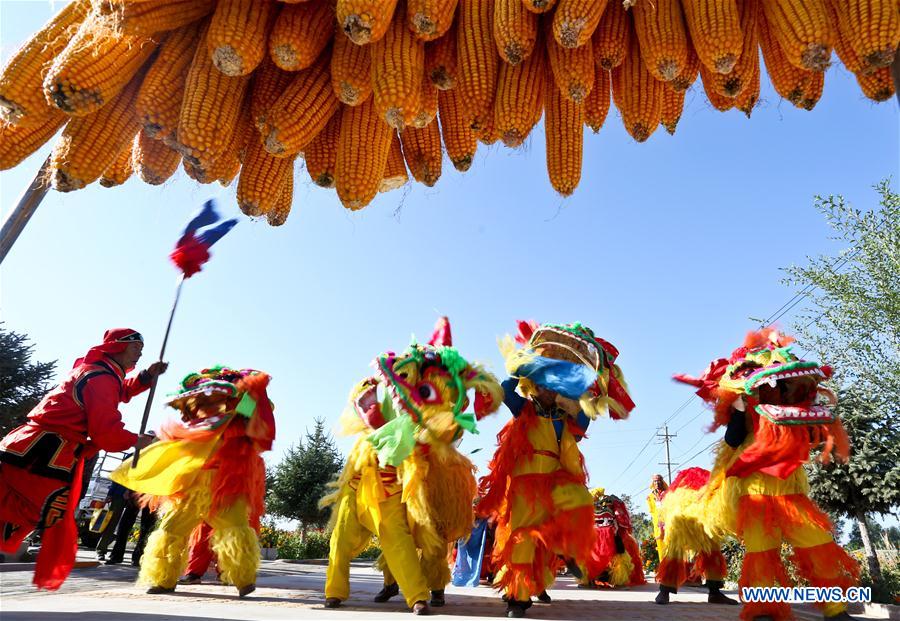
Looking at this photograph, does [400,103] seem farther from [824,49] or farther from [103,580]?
[103,580]

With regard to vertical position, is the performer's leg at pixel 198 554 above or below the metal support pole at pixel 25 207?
below

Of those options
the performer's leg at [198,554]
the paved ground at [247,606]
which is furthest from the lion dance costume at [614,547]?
the performer's leg at [198,554]

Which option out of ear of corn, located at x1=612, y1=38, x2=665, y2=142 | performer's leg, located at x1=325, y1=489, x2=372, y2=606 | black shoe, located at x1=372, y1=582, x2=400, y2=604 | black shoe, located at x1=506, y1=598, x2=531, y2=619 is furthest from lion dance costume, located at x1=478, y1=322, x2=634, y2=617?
ear of corn, located at x1=612, y1=38, x2=665, y2=142

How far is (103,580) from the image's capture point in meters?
5.26

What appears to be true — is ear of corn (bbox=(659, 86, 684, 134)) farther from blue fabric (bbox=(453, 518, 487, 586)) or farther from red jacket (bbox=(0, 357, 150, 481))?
blue fabric (bbox=(453, 518, 487, 586))

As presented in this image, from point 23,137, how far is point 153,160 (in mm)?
473

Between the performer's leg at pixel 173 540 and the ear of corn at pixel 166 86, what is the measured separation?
10.5ft

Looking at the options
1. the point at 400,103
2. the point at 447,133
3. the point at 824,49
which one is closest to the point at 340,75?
the point at 400,103

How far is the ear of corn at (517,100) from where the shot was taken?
8.01 feet

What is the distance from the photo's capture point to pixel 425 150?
279 centimetres

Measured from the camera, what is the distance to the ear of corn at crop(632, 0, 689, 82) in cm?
229

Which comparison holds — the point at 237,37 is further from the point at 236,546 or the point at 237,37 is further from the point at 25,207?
the point at 236,546

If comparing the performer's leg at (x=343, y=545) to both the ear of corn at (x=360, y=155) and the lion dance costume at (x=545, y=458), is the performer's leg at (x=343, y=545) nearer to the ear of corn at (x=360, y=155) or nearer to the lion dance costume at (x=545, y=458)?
the lion dance costume at (x=545, y=458)

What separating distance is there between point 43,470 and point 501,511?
9.34ft
